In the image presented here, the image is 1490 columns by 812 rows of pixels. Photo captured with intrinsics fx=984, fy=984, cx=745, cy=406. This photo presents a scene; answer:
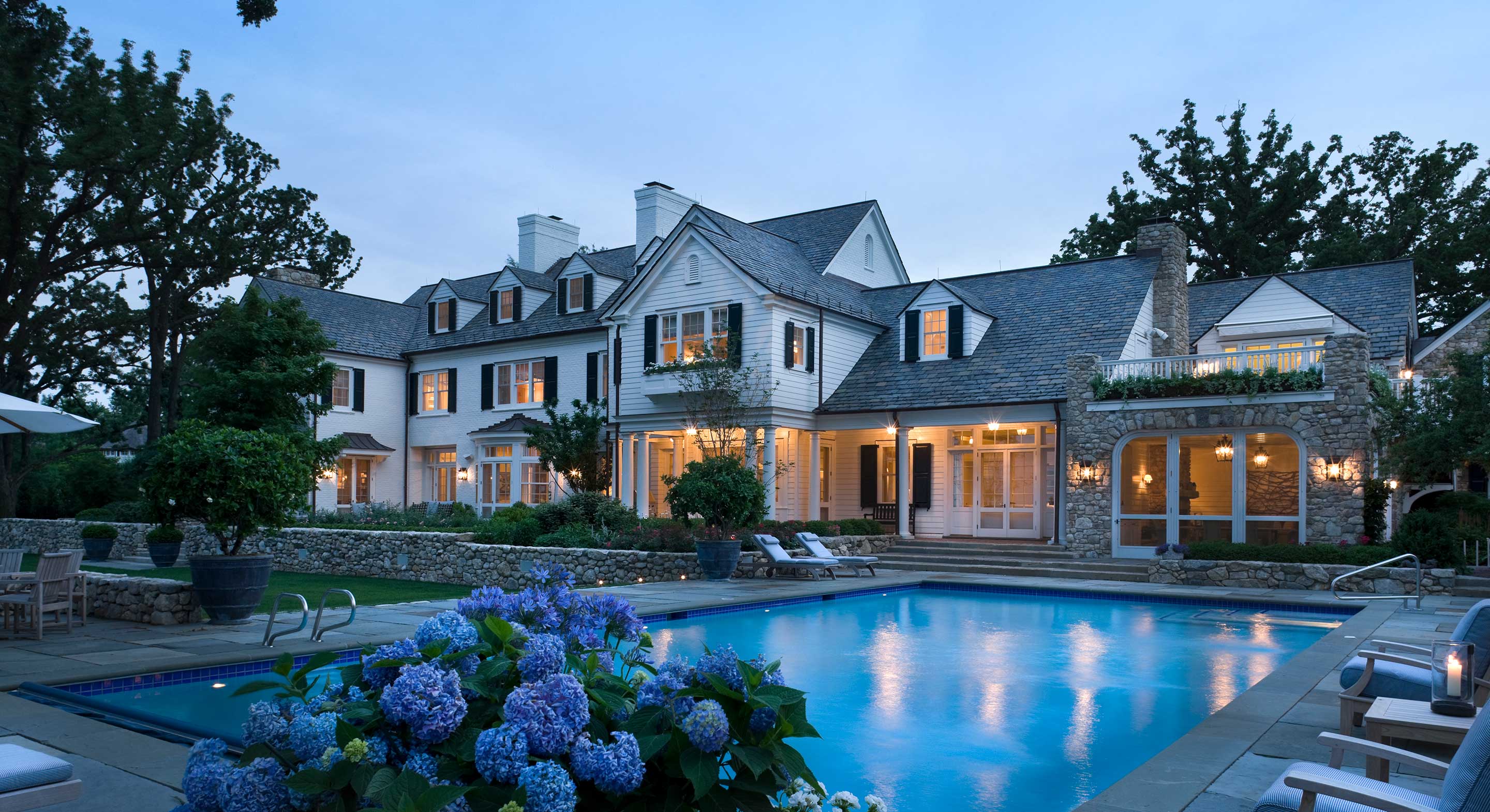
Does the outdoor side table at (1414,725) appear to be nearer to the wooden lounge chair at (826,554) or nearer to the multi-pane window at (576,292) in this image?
the wooden lounge chair at (826,554)

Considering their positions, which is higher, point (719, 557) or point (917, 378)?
point (917, 378)

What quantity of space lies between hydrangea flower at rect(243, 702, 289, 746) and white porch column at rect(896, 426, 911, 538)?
19823 millimetres

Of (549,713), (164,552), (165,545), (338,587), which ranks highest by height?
(549,713)

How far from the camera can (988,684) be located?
9.40 m

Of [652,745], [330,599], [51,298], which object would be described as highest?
[51,298]

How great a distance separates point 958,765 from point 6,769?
5.38 metres

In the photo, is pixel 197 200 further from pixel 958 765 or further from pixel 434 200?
pixel 958 765

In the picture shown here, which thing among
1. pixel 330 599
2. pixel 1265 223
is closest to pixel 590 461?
pixel 330 599

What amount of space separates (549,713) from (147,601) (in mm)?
10632

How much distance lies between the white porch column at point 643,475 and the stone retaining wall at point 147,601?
1292 centimetres

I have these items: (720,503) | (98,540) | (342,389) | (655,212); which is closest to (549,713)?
(720,503)

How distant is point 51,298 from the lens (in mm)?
30594

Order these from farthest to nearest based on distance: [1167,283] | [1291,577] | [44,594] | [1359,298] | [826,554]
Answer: [1359,298]
[1167,283]
[826,554]
[1291,577]
[44,594]

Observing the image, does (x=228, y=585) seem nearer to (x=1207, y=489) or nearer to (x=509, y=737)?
(x=509, y=737)
